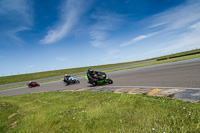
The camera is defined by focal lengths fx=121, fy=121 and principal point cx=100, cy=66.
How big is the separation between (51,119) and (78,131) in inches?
54.7

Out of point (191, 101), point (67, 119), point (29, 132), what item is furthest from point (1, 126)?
point (191, 101)

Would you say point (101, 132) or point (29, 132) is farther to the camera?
point (29, 132)

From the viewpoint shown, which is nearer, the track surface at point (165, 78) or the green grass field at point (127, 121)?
the green grass field at point (127, 121)

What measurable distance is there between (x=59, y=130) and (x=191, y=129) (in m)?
3.26

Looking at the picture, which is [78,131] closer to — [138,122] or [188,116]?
[138,122]

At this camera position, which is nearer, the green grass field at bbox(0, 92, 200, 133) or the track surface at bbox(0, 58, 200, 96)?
the green grass field at bbox(0, 92, 200, 133)

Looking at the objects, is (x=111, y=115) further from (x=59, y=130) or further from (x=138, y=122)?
(x=59, y=130)

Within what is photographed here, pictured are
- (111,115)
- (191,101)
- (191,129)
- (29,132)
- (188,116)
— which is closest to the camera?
(191,129)

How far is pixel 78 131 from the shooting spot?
10.6ft

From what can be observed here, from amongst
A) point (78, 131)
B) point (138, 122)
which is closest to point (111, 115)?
point (138, 122)

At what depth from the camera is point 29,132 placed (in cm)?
346

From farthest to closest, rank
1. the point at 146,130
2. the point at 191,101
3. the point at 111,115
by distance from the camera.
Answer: the point at 191,101 < the point at 111,115 < the point at 146,130

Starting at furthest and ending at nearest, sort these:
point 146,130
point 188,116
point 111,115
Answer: point 111,115, point 188,116, point 146,130

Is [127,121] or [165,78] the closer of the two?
[127,121]
